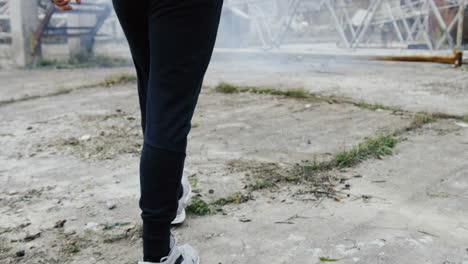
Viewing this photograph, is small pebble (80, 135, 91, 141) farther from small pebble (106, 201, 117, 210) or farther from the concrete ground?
small pebble (106, 201, 117, 210)

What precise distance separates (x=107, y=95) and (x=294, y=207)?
2633 mm

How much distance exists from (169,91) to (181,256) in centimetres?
43

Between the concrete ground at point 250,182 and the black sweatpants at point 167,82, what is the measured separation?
287 mm

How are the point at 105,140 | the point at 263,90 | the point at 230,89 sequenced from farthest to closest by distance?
the point at 230,89 → the point at 263,90 → the point at 105,140

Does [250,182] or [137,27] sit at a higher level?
[137,27]

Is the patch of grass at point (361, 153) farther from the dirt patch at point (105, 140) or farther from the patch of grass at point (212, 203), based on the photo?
the dirt patch at point (105, 140)

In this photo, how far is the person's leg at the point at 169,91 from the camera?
3.34ft

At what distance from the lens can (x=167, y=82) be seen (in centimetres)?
105

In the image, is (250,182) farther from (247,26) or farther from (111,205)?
(247,26)

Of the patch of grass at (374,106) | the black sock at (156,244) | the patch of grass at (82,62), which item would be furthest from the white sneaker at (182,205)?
the patch of grass at (82,62)

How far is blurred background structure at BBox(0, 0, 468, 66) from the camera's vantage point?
21.9 ft

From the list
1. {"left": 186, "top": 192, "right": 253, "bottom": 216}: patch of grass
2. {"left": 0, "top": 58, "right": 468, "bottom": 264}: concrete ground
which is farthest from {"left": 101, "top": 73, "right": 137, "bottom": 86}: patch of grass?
{"left": 186, "top": 192, "right": 253, "bottom": 216}: patch of grass

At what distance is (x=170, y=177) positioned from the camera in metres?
1.09

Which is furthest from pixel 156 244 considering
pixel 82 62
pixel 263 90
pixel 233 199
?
pixel 82 62
